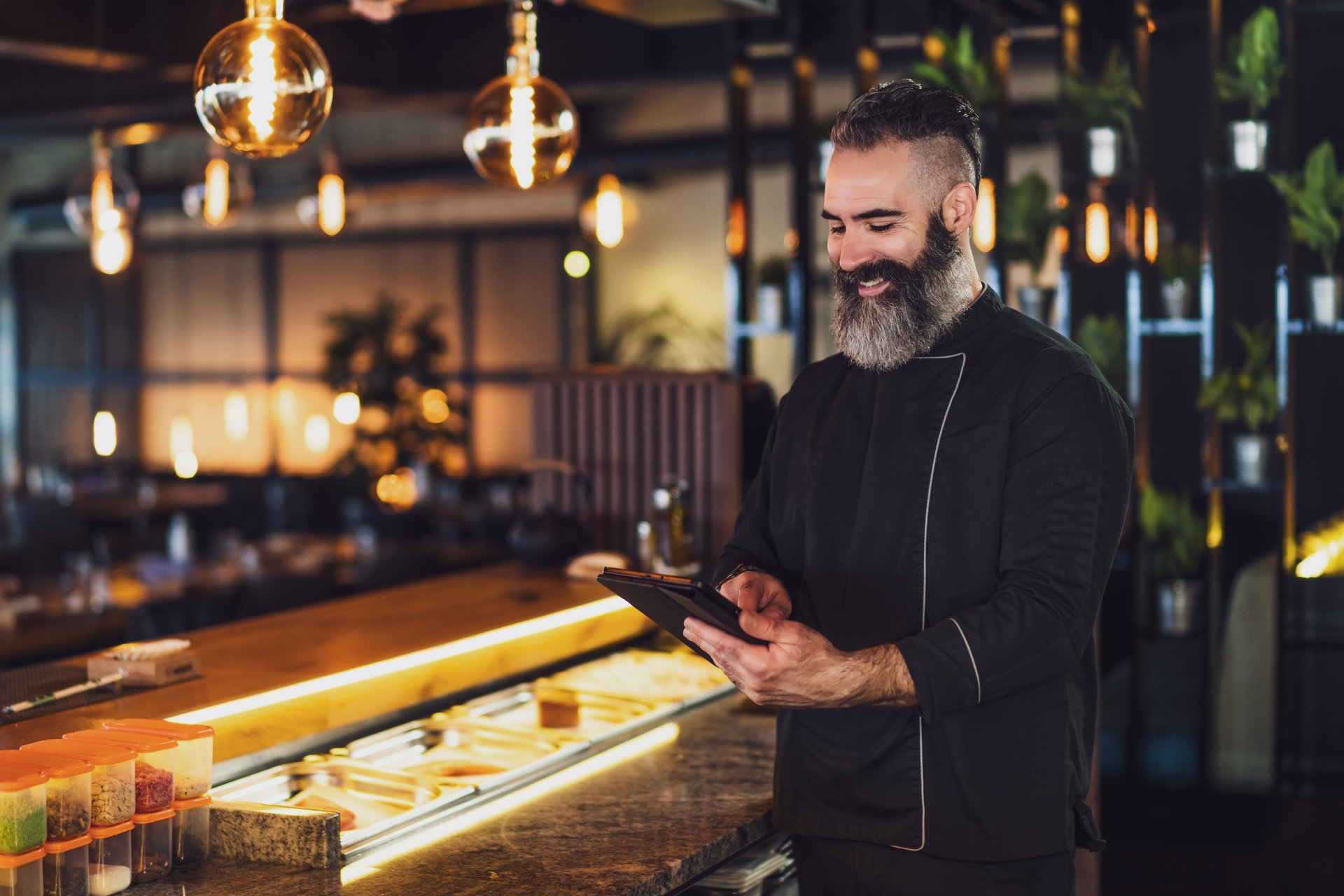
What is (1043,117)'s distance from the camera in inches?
236

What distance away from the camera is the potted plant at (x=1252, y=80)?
13.6 ft

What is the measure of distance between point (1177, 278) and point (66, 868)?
389 centimetres

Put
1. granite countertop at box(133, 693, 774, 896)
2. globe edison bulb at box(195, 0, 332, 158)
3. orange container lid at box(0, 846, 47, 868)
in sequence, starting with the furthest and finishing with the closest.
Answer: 1. globe edison bulb at box(195, 0, 332, 158)
2. granite countertop at box(133, 693, 774, 896)
3. orange container lid at box(0, 846, 47, 868)

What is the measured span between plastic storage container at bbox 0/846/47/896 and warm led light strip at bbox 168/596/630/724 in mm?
465

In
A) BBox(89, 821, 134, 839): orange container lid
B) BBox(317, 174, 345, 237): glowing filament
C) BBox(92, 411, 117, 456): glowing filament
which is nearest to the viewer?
BBox(89, 821, 134, 839): orange container lid

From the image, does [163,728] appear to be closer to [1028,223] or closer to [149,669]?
[149,669]

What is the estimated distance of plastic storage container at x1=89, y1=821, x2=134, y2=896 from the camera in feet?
5.77

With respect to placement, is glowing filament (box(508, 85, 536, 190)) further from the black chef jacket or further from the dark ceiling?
the dark ceiling

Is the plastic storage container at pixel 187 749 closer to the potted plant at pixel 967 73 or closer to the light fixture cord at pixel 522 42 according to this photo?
the light fixture cord at pixel 522 42

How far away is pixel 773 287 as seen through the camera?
5.63m

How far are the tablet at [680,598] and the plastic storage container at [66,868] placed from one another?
72 centimetres

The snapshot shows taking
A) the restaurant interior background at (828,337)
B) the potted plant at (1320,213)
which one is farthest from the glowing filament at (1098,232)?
the potted plant at (1320,213)

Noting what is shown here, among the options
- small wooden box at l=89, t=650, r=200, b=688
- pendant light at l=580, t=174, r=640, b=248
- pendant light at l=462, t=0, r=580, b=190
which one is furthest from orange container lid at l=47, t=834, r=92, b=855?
pendant light at l=580, t=174, r=640, b=248

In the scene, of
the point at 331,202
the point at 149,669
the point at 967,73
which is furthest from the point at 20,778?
the point at 331,202
